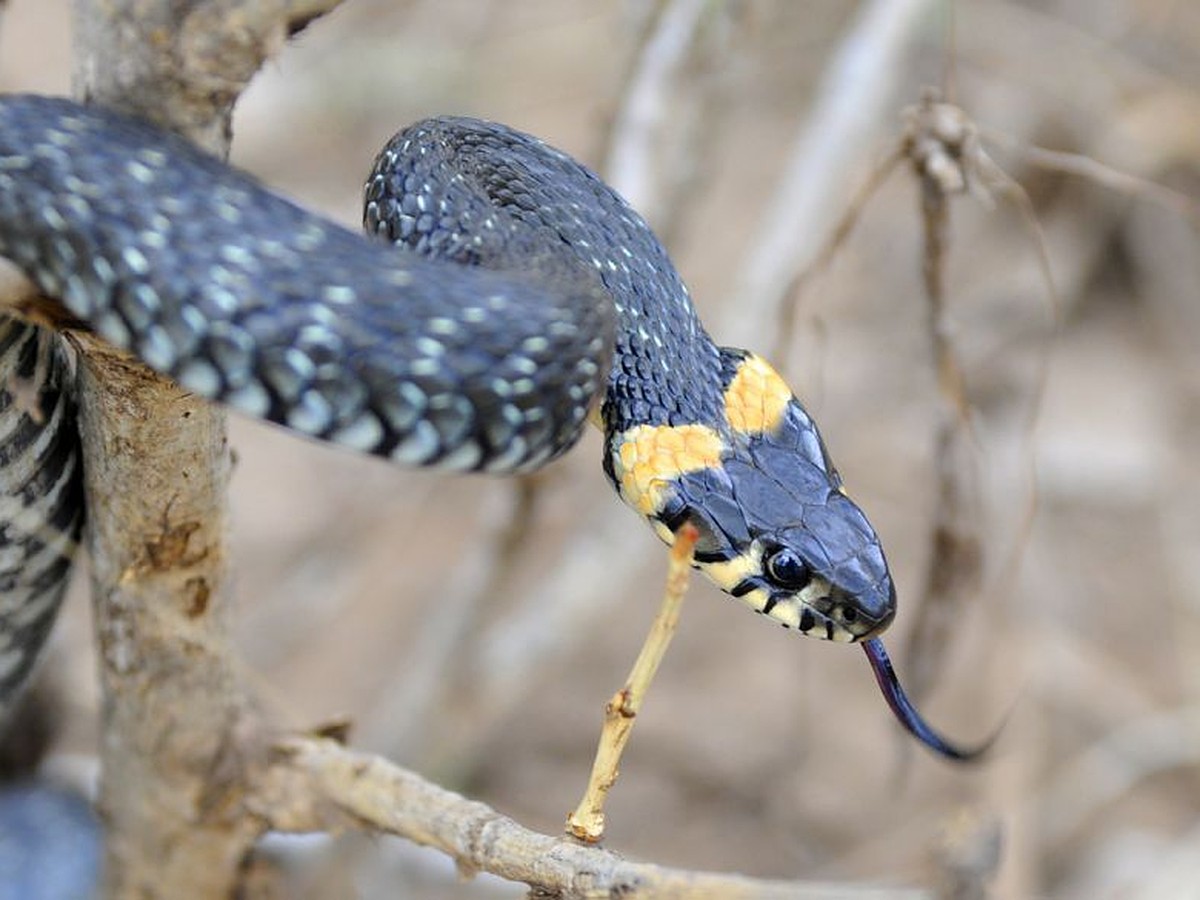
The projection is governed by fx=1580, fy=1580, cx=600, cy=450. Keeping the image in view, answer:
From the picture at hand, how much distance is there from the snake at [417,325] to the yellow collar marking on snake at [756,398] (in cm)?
7

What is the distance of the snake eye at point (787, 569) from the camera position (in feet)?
10.1

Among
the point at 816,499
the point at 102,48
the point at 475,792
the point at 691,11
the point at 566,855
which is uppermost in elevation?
the point at 691,11

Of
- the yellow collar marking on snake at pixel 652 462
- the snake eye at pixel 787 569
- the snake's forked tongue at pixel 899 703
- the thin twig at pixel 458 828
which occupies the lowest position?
the thin twig at pixel 458 828

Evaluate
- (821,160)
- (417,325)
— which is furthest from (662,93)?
(417,325)

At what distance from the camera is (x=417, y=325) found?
7.88ft

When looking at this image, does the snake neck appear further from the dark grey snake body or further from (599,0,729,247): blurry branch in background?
(599,0,729,247): blurry branch in background

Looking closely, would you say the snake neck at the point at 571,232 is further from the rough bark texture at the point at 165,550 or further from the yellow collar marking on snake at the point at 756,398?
the rough bark texture at the point at 165,550

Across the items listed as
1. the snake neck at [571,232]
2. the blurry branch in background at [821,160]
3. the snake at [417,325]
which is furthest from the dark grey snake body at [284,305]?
the blurry branch in background at [821,160]

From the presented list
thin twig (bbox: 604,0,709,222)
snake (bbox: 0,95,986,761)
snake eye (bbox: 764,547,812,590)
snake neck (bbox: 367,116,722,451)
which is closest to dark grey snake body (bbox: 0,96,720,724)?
snake (bbox: 0,95,986,761)

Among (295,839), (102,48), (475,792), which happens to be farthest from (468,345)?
(475,792)

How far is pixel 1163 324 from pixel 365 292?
236 inches

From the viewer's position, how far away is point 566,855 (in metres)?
2.37

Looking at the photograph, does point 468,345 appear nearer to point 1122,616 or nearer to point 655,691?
point 655,691

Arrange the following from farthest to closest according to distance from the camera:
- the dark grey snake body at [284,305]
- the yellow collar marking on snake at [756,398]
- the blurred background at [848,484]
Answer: the blurred background at [848,484] < the yellow collar marking on snake at [756,398] < the dark grey snake body at [284,305]
